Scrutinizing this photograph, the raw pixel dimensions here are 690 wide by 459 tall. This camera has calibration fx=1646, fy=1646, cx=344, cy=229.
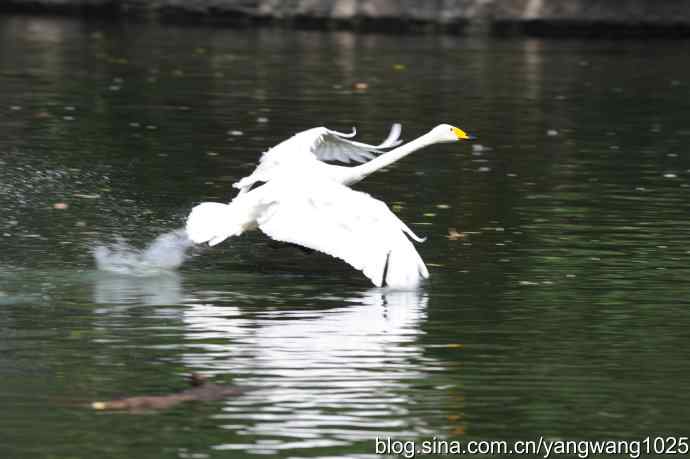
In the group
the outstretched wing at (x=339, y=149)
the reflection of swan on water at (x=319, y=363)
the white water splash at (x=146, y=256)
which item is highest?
the outstretched wing at (x=339, y=149)

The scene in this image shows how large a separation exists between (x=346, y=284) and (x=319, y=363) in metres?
2.50

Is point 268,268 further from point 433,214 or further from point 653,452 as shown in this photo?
point 653,452

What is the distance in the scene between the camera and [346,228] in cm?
1034

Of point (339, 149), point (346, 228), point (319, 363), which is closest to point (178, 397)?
point (319, 363)

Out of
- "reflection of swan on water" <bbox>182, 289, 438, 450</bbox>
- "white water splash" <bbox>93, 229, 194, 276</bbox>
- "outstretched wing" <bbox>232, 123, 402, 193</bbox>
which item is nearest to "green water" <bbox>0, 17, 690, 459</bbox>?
"reflection of swan on water" <bbox>182, 289, 438, 450</bbox>

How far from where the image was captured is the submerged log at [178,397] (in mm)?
7656

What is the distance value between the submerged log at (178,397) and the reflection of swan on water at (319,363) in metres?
0.12

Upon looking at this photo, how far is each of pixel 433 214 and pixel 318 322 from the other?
3.85 meters

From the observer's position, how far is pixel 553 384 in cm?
827

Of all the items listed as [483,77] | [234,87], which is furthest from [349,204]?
[483,77]

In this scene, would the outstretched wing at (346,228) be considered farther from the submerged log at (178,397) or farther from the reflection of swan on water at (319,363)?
the submerged log at (178,397)

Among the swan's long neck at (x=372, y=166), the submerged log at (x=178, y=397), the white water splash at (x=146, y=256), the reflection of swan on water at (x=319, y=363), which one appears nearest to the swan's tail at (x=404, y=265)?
the reflection of swan on water at (x=319, y=363)

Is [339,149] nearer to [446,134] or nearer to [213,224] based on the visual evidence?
[446,134]

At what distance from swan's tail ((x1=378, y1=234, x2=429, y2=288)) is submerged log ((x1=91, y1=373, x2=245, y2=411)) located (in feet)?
7.25
